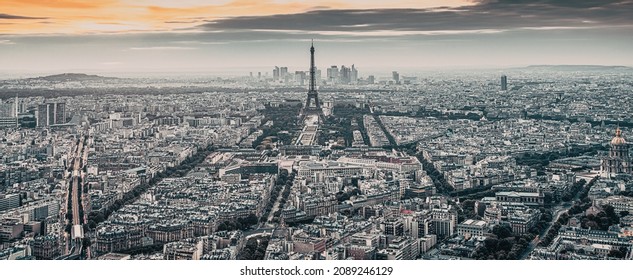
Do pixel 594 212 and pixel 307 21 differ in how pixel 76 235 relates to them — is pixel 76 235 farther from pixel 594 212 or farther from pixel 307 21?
pixel 594 212

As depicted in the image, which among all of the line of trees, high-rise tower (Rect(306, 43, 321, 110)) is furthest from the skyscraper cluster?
the line of trees

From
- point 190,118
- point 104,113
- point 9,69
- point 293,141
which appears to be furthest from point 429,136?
point 9,69

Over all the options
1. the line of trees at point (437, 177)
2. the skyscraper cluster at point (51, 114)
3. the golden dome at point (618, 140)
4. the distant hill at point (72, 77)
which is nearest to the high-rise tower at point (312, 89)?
the line of trees at point (437, 177)

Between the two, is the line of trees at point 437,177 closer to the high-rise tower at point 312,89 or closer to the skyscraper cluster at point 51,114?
the high-rise tower at point 312,89

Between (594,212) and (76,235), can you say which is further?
(594,212)

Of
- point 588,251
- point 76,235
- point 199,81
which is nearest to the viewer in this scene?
point 588,251

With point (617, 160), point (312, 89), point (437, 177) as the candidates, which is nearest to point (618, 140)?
point (617, 160)

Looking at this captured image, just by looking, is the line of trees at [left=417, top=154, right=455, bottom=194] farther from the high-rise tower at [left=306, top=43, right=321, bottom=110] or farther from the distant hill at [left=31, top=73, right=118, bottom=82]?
the distant hill at [left=31, top=73, right=118, bottom=82]

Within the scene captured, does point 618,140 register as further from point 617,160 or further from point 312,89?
point 312,89
